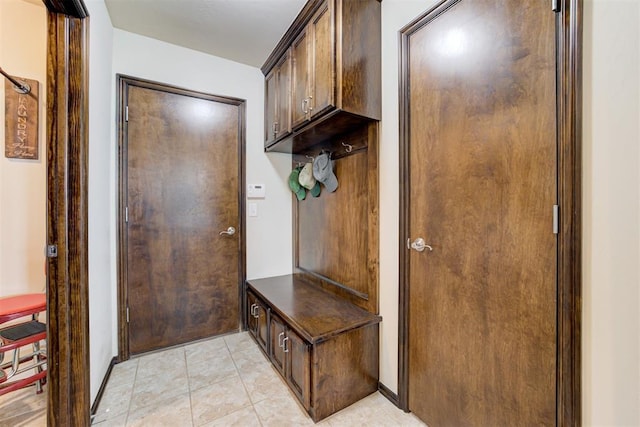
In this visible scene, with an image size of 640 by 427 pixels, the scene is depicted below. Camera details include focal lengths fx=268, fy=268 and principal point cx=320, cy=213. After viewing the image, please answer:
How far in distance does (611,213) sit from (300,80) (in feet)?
5.87

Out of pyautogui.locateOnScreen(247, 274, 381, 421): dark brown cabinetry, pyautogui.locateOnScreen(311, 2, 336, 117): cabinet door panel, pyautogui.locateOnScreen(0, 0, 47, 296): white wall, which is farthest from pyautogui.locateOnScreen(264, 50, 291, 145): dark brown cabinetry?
pyautogui.locateOnScreen(0, 0, 47, 296): white wall

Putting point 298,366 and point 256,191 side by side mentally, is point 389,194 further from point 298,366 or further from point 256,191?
point 256,191

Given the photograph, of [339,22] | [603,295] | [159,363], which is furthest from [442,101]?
[159,363]

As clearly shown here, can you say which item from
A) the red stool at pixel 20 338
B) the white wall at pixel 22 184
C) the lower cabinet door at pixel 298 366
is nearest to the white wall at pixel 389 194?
the lower cabinet door at pixel 298 366

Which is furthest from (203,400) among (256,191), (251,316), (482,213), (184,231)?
(482,213)

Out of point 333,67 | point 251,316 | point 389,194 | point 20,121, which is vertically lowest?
point 251,316

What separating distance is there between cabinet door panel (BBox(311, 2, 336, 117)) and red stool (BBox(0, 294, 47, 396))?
78.7 inches

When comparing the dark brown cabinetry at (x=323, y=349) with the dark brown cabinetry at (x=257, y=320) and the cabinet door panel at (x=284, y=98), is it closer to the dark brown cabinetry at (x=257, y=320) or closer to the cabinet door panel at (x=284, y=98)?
the dark brown cabinetry at (x=257, y=320)

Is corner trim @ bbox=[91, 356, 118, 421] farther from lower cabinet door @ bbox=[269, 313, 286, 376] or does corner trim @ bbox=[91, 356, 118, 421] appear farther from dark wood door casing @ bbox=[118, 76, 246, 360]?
lower cabinet door @ bbox=[269, 313, 286, 376]

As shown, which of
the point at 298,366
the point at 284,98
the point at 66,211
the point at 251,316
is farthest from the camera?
the point at 251,316

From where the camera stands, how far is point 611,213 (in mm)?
814

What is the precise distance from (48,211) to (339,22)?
1.78 metres

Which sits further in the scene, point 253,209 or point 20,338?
point 253,209

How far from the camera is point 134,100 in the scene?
209 cm
